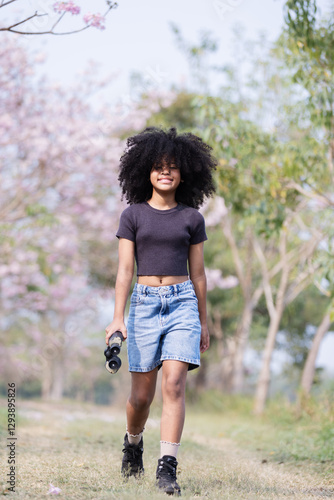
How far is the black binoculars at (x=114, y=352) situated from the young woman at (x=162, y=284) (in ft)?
0.19

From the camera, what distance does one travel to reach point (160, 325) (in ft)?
10.7

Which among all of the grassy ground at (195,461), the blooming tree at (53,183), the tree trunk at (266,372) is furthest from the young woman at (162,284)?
the tree trunk at (266,372)

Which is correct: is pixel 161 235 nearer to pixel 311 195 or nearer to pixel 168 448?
pixel 168 448

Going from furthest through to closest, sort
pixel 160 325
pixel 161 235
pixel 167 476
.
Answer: pixel 161 235 < pixel 160 325 < pixel 167 476

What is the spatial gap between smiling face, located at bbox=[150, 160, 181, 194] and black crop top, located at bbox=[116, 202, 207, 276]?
0.13 m

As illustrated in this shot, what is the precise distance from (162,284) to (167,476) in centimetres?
98

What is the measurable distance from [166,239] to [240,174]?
4.76 metres

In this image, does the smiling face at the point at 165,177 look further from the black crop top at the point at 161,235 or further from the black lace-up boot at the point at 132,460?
the black lace-up boot at the point at 132,460

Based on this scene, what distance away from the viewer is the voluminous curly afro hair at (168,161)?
3.59 metres

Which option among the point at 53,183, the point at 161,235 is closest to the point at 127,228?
the point at 161,235

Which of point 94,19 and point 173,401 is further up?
point 94,19

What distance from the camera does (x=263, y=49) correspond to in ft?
37.8

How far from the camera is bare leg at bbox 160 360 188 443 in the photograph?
3.10 metres

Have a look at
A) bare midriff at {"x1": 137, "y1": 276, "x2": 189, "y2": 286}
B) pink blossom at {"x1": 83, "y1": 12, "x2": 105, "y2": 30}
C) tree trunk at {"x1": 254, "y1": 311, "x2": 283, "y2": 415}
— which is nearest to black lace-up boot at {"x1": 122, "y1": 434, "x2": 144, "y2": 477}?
bare midriff at {"x1": 137, "y1": 276, "x2": 189, "y2": 286}
